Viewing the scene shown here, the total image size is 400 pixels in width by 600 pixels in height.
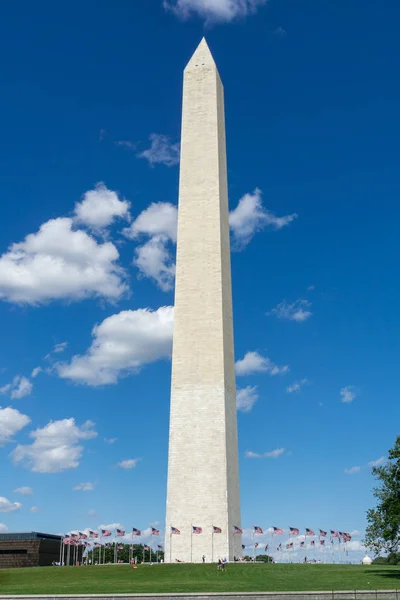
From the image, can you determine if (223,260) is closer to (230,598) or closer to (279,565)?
(279,565)

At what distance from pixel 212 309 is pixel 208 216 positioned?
27.8 feet

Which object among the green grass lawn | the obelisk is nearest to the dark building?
the obelisk

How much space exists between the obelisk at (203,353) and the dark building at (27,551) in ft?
94.1

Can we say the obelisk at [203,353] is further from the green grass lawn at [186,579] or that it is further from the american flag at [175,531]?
the green grass lawn at [186,579]

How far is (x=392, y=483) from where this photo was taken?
43.8 m

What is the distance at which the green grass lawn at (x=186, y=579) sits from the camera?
33.2 metres

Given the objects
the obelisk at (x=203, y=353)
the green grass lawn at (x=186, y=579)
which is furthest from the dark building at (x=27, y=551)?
the green grass lawn at (x=186, y=579)

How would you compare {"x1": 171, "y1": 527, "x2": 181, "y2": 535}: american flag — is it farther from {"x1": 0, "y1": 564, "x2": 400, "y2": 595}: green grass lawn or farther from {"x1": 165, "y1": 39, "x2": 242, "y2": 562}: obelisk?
{"x1": 0, "y1": 564, "x2": 400, "y2": 595}: green grass lawn

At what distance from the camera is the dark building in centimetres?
7769

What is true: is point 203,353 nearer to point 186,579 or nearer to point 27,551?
point 186,579

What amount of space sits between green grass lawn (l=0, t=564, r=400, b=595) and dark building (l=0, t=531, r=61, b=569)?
97.7 ft

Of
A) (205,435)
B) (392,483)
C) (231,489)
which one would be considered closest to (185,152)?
(205,435)

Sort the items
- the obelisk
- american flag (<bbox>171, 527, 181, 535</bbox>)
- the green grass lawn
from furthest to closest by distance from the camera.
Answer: the obelisk < american flag (<bbox>171, 527, 181, 535</bbox>) < the green grass lawn

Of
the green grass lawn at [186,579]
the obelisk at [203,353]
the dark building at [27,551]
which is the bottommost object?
the green grass lawn at [186,579]
